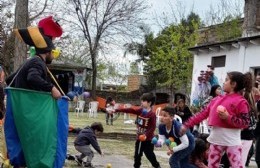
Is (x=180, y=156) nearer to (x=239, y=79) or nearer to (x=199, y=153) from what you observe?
(x=199, y=153)

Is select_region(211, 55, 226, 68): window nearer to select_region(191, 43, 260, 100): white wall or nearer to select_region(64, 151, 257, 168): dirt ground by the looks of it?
select_region(191, 43, 260, 100): white wall

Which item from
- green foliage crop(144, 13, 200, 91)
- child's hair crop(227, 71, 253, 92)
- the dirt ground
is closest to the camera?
child's hair crop(227, 71, 253, 92)

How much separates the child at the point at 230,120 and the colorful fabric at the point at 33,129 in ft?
6.55

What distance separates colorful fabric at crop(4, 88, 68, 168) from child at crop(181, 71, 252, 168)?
2.00 meters

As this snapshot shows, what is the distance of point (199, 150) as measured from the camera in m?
7.98

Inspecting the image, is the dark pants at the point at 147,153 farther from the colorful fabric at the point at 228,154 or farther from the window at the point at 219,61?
the window at the point at 219,61

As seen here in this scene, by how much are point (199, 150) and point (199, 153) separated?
0.05 meters

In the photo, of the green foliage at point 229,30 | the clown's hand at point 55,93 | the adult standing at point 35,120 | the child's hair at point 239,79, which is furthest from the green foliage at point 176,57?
the clown's hand at point 55,93

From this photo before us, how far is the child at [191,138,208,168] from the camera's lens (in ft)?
25.8

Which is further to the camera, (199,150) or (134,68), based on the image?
(134,68)

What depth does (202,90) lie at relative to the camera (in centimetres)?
1262

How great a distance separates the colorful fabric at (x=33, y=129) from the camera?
5.99 meters

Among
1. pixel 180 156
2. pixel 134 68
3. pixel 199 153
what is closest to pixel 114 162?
pixel 199 153

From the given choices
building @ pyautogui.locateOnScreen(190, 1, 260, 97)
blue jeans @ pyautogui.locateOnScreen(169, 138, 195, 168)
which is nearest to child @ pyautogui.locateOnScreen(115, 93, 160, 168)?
blue jeans @ pyautogui.locateOnScreen(169, 138, 195, 168)
